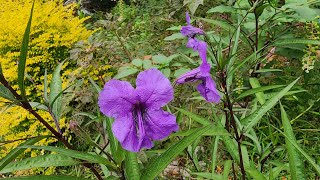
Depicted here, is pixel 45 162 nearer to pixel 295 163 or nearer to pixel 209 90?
pixel 209 90

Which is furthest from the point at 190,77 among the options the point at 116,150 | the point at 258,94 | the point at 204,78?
the point at 258,94

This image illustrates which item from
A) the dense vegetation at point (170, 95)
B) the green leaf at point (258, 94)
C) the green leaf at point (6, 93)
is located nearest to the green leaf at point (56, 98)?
the dense vegetation at point (170, 95)

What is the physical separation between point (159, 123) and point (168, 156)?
69 mm

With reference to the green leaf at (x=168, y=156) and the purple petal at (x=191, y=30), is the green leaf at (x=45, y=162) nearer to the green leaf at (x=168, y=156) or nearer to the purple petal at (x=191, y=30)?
the green leaf at (x=168, y=156)

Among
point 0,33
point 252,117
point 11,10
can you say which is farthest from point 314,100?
point 11,10

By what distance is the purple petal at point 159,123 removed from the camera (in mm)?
824

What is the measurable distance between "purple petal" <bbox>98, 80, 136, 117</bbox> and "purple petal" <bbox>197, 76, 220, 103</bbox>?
18 centimetres

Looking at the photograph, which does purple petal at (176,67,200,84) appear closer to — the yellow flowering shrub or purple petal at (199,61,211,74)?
purple petal at (199,61,211,74)

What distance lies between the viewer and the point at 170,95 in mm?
817

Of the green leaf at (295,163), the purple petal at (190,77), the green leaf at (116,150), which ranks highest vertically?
the purple petal at (190,77)

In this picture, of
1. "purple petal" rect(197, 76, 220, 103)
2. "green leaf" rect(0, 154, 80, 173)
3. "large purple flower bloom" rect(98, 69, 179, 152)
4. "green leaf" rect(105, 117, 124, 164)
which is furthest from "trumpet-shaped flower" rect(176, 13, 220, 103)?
"green leaf" rect(0, 154, 80, 173)

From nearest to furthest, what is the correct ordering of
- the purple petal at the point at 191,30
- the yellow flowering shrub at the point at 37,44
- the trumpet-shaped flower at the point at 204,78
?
the trumpet-shaped flower at the point at 204,78 < the purple petal at the point at 191,30 < the yellow flowering shrub at the point at 37,44

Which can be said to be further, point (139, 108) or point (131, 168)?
point (131, 168)

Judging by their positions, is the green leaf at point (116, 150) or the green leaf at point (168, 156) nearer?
the green leaf at point (168, 156)
